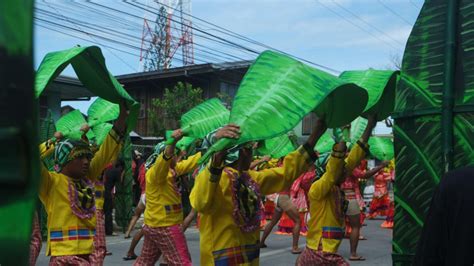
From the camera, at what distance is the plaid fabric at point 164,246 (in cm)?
636

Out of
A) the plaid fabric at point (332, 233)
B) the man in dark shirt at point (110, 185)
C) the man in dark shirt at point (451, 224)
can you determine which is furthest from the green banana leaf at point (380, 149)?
the man in dark shirt at point (110, 185)

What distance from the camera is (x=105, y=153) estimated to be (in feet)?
15.7

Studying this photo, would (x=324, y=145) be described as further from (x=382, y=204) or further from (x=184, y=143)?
(x=382, y=204)

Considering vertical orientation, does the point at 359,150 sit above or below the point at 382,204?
above

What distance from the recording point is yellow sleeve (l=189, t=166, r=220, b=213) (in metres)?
3.90

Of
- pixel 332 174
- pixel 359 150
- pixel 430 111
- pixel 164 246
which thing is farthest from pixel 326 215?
pixel 430 111

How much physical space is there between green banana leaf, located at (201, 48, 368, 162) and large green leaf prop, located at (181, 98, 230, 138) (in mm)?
1857

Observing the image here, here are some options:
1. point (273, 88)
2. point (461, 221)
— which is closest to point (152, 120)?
point (273, 88)

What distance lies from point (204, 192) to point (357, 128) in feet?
6.10

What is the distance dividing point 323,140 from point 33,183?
673cm

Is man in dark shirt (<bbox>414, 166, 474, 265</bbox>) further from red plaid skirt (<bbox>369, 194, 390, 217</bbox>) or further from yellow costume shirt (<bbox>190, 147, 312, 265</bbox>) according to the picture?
red plaid skirt (<bbox>369, 194, 390, 217</bbox>)

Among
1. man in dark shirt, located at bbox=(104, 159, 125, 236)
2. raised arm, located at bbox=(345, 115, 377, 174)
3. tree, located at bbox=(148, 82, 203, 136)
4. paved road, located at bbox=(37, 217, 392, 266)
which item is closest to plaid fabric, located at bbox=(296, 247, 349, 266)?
Result: raised arm, located at bbox=(345, 115, 377, 174)

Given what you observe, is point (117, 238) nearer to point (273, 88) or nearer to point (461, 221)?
point (273, 88)

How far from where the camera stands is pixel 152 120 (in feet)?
81.6
